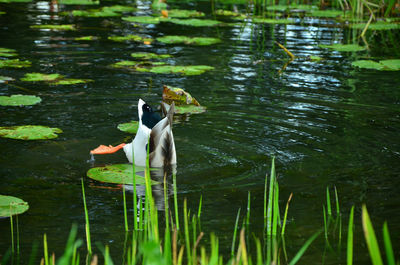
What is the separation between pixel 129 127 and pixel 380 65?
3728mm

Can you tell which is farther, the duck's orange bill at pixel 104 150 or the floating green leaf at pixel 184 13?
the floating green leaf at pixel 184 13

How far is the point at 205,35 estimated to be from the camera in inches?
394

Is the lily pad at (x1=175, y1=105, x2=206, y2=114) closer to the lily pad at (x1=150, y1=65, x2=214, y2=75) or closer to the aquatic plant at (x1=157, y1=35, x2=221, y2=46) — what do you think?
the lily pad at (x1=150, y1=65, x2=214, y2=75)

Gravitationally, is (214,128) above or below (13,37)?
below

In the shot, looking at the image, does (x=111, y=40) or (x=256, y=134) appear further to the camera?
(x=111, y=40)

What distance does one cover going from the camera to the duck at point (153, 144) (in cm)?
439

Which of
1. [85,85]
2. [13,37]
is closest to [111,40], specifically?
Result: [13,37]

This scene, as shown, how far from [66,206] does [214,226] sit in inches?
38.1

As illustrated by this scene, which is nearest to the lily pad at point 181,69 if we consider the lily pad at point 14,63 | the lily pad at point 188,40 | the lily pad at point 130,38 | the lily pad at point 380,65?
the lily pad at point 14,63

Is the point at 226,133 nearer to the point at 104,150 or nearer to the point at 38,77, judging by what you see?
the point at 104,150

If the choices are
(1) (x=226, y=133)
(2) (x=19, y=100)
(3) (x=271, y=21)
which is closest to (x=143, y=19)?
(3) (x=271, y=21)

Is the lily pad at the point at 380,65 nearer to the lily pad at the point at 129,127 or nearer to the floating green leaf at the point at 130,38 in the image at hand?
the floating green leaf at the point at 130,38

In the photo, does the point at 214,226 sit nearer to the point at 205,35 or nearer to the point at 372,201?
the point at 372,201

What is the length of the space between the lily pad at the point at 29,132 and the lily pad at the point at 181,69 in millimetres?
2310
